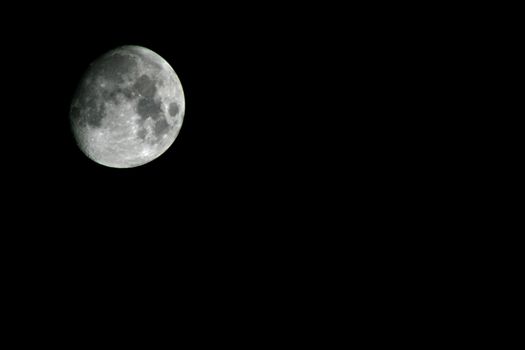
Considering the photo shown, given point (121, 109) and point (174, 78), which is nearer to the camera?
point (121, 109)

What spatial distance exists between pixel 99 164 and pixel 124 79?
794 millimetres

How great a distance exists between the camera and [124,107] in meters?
2.81

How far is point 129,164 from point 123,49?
0.92m

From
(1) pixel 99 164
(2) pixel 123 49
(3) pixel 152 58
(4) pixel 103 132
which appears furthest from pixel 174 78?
(1) pixel 99 164

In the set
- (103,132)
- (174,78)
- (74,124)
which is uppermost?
(174,78)

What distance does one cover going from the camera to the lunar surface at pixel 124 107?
282 cm

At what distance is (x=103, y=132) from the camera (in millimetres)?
2865

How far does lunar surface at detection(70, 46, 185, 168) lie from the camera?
2.82 meters

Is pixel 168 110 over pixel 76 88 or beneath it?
beneath

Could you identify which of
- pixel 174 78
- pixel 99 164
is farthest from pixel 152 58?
pixel 99 164

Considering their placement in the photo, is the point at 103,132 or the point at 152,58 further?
the point at 152,58

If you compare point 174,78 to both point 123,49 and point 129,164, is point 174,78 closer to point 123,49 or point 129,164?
point 123,49

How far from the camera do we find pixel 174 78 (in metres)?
3.17

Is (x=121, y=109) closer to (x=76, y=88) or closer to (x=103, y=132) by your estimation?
(x=103, y=132)
